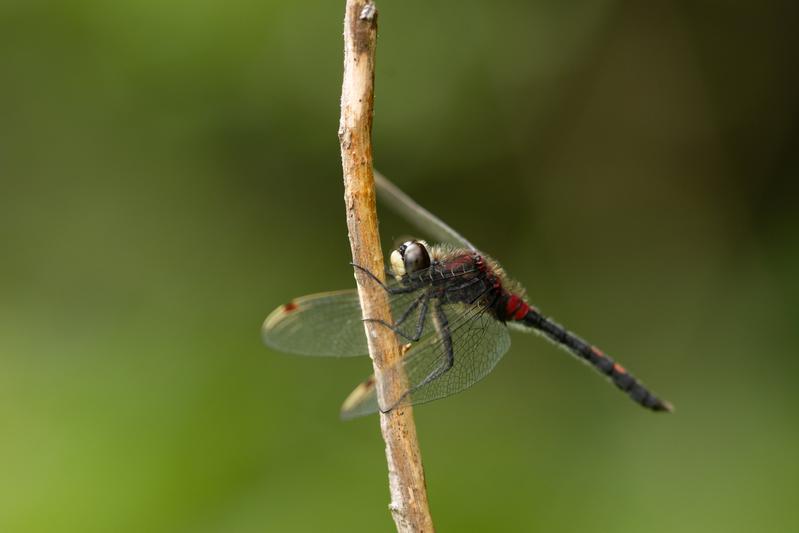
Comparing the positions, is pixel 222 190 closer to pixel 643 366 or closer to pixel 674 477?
pixel 643 366

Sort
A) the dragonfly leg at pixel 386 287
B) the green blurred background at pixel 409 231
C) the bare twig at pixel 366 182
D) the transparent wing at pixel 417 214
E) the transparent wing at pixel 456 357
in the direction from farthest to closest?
the green blurred background at pixel 409 231 → the transparent wing at pixel 417 214 → the transparent wing at pixel 456 357 → the dragonfly leg at pixel 386 287 → the bare twig at pixel 366 182

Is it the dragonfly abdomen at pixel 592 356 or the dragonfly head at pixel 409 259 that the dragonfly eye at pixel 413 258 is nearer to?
the dragonfly head at pixel 409 259

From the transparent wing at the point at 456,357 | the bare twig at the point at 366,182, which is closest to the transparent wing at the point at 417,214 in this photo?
the transparent wing at the point at 456,357

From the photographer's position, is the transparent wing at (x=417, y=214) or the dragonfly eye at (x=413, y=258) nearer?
the dragonfly eye at (x=413, y=258)

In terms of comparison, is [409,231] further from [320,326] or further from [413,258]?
[413,258]

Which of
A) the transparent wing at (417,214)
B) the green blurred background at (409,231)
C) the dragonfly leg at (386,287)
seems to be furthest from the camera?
the green blurred background at (409,231)

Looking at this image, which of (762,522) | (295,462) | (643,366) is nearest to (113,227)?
(295,462)

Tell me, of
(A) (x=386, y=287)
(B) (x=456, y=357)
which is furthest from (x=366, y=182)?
(B) (x=456, y=357)
